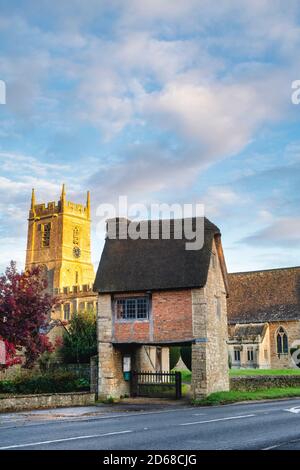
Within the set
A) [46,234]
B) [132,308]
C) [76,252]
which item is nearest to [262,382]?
[132,308]

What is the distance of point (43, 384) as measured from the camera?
1024 inches

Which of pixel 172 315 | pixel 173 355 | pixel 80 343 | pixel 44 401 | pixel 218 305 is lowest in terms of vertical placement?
pixel 44 401

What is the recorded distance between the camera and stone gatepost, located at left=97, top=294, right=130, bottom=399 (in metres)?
25.4

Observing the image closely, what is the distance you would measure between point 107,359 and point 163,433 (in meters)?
13.6

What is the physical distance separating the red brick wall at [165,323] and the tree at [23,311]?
3496 millimetres

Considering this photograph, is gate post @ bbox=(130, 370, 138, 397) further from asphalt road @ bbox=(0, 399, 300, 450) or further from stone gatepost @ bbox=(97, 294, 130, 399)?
asphalt road @ bbox=(0, 399, 300, 450)

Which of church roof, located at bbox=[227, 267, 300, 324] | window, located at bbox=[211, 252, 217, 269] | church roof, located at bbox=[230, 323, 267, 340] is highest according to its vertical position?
Answer: church roof, located at bbox=[227, 267, 300, 324]

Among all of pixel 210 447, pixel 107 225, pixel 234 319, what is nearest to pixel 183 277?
pixel 107 225

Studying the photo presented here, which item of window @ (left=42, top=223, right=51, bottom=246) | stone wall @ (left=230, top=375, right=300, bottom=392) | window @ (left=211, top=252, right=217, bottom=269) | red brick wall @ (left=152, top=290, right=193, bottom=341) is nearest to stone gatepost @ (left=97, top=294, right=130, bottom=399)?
red brick wall @ (left=152, top=290, right=193, bottom=341)

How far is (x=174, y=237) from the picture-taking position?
89.7ft

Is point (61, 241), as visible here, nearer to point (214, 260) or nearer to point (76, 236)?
point (76, 236)

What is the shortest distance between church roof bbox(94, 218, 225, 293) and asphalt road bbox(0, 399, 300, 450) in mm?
9431
